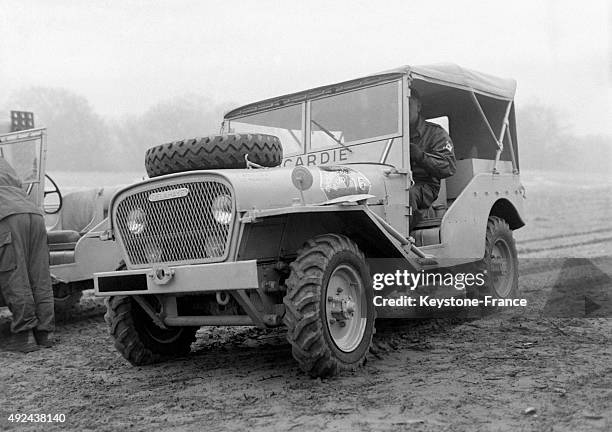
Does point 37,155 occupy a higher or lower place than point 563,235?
higher

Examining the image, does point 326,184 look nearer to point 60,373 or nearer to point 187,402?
point 187,402

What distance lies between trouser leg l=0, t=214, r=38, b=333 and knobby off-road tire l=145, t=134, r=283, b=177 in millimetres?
2113

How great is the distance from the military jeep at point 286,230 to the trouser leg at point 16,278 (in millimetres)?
1469

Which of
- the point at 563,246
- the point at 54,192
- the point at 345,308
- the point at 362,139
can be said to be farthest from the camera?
the point at 563,246

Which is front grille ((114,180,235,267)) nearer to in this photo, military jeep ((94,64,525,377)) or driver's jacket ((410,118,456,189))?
military jeep ((94,64,525,377))

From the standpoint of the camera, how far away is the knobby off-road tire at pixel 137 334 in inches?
199

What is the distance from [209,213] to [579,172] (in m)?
28.1

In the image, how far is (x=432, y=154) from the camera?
20.8 feet

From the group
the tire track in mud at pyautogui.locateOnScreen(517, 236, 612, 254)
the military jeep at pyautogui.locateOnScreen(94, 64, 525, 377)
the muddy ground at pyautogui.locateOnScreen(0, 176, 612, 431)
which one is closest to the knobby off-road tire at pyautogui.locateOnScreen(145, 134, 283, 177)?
the military jeep at pyautogui.locateOnScreen(94, 64, 525, 377)

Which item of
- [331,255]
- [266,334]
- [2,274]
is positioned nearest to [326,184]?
[331,255]

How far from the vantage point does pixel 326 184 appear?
482 cm

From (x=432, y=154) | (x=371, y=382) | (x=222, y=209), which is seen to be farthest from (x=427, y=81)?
(x=371, y=382)

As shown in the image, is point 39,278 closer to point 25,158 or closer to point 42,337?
point 42,337

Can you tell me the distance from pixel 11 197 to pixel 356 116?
3.21 meters
